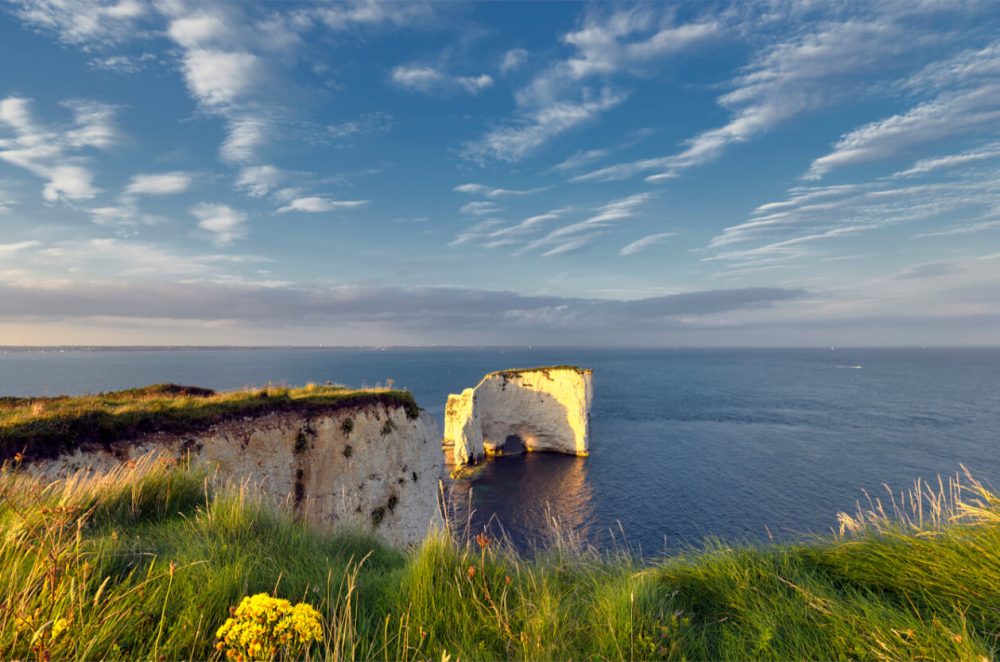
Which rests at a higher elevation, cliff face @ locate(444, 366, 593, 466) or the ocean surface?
cliff face @ locate(444, 366, 593, 466)

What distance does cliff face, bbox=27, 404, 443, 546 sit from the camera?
1315cm

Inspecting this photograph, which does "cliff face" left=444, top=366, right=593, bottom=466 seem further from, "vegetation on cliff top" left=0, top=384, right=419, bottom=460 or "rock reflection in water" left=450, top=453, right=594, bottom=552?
"vegetation on cliff top" left=0, top=384, right=419, bottom=460

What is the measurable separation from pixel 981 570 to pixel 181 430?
1791 centimetres

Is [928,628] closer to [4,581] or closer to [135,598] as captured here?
[135,598]

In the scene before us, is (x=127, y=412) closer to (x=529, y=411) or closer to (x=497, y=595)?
(x=497, y=595)

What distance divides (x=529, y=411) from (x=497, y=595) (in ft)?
185

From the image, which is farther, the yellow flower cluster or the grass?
the grass

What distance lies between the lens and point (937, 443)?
5359 centimetres

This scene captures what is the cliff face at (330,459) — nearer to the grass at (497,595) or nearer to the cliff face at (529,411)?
the grass at (497,595)

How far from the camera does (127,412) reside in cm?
1270

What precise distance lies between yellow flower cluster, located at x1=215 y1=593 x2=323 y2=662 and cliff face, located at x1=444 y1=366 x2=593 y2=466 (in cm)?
5236

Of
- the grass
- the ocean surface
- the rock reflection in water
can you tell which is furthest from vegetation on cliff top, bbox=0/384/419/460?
the ocean surface

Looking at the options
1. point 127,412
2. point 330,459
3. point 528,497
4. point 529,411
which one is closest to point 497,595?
point 127,412

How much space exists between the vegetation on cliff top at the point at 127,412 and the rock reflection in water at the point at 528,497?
1413cm
